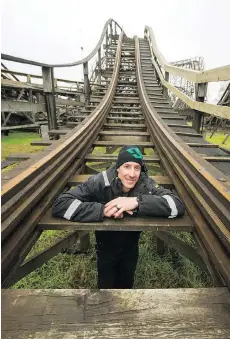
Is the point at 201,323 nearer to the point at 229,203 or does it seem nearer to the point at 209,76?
the point at 229,203

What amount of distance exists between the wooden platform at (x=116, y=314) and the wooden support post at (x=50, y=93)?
333 centimetres

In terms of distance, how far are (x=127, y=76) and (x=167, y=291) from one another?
395 inches

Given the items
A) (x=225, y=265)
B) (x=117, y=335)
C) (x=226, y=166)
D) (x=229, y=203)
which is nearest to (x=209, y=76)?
(x=226, y=166)

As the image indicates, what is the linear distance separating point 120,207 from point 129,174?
11.6 inches

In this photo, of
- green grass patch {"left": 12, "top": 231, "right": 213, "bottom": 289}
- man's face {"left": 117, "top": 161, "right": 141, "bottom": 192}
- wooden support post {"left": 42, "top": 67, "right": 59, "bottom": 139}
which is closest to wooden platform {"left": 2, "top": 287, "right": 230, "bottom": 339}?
man's face {"left": 117, "top": 161, "right": 141, "bottom": 192}

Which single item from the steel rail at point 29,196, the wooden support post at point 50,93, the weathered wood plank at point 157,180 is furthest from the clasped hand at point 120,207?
the wooden support post at point 50,93

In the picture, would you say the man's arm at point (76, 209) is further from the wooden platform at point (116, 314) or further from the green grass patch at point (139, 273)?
the green grass patch at point (139, 273)

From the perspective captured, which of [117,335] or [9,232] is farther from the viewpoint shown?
[9,232]

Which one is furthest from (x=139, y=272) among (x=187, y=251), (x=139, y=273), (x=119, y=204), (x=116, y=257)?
(x=119, y=204)

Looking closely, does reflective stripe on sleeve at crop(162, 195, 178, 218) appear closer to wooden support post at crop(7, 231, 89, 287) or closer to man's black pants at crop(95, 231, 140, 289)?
man's black pants at crop(95, 231, 140, 289)

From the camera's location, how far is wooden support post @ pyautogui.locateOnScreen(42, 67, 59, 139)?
4.03 meters

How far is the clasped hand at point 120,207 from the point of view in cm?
180

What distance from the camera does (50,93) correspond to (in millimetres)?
4203

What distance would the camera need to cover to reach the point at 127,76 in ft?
33.5
